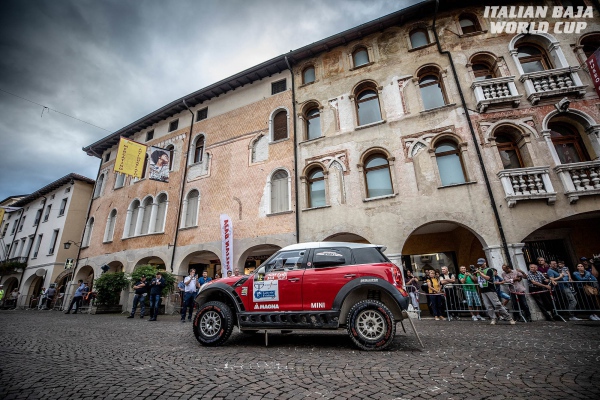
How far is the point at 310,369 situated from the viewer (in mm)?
3869

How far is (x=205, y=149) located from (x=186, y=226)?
504 centimetres

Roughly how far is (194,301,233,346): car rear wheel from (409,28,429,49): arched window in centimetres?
1464

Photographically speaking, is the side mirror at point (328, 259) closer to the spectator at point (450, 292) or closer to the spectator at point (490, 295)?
the spectator at point (490, 295)

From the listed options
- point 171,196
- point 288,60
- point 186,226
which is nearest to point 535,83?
point 288,60

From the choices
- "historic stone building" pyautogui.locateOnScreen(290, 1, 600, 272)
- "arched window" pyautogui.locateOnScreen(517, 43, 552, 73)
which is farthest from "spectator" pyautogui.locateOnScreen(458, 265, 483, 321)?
"arched window" pyautogui.locateOnScreen(517, 43, 552, 73)

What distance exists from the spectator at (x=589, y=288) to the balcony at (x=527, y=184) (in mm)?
2445

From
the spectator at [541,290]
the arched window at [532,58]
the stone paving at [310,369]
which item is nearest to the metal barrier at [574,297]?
the spectator at [541,290]

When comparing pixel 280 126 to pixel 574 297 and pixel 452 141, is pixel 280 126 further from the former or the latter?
pixel 574 297

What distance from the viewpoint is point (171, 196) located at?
17.2 metres

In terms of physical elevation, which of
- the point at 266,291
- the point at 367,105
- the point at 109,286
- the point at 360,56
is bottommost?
the point at 266,291

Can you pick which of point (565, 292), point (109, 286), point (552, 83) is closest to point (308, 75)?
point (552, 83)

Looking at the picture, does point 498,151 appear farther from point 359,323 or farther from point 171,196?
point 171,196

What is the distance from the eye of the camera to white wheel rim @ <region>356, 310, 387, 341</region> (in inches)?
191

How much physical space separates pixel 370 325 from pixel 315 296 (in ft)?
3.72
